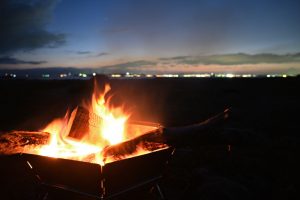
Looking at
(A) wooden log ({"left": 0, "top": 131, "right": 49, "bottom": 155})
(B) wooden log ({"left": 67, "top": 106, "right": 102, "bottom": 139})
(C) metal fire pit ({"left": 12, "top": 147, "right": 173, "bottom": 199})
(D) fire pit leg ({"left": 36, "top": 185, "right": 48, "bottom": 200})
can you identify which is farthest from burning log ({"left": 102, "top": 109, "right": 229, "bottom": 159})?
(A) wooden log ({"left": 0, "top": 131, "right": 49, "bottom": 155})

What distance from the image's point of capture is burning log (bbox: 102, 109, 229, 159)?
3137mm

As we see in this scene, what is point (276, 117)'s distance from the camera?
1280 cm

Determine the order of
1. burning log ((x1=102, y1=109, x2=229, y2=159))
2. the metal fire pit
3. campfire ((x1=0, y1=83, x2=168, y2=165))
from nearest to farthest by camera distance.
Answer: the metal fire pit → burning log ((x1=102, y1=109, x2=229, y2=159)) → campfire ((x1=0, y1=83, x2=168, y2=165))

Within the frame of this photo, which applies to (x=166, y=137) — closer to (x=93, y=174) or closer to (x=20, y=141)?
(x=93, y=174)

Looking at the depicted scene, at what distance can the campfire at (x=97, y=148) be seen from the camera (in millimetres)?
2877

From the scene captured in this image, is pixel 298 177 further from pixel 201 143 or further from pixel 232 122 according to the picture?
pixel 232 122

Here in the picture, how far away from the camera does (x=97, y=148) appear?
376cm

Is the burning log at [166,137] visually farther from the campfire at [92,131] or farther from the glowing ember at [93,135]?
the glowing ember at [93,135]

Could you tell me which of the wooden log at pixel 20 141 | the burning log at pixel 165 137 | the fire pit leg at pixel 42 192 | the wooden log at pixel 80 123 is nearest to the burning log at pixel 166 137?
the burning log at pixel 165 137

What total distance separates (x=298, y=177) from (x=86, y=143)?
13.2 ft

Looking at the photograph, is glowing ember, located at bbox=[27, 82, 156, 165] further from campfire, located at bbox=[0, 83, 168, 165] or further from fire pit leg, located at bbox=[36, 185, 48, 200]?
fire pit leg, located at bbox=[36, 185, 48, 200]

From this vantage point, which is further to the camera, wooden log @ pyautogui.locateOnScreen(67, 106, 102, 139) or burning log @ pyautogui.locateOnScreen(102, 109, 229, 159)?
wooden log @ pyautogui.locateOnScreen(67, 106, 102, 139)

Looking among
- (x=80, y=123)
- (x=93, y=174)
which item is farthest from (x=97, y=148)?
(x=93, y=174)

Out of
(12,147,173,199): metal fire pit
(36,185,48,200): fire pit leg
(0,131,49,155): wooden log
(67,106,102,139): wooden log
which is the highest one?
(67,106,102,139): wooden log
